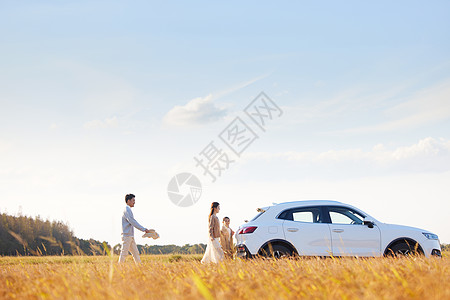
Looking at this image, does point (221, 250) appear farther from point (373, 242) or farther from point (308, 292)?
point (308, 292)

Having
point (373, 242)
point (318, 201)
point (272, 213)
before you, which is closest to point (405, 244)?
point (373, 242)

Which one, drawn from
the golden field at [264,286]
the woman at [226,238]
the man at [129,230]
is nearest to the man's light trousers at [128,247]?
the man at [129,230]

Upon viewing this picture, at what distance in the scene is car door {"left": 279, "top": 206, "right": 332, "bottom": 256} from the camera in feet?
34.8

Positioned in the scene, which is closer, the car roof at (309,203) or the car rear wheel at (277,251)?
the car rear wheel at (277,251)

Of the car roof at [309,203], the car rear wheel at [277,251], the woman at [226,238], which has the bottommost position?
the car rear wheel at [277,251]

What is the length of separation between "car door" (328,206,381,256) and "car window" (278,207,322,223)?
337 mm

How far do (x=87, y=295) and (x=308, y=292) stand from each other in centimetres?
240

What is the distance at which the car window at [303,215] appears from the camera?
10891 mm

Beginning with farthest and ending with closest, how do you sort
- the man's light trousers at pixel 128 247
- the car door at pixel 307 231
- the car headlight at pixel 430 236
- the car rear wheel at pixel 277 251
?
the car headlight at pixel 430 236 → the man's light trousers at pixel 128 247 → the car door at pixel 307 231 → the car rear wheel at pixel 277 251

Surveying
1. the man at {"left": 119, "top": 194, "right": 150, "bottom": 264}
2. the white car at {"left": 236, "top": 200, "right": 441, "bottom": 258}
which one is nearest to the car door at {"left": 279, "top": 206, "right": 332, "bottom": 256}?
the white car at {"left": 236, "top": 200, "right": 441, "bottom": 258}

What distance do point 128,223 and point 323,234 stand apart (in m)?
4.84

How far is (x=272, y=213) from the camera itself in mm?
10898

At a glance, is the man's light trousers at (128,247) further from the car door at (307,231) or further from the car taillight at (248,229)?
the car door at (307,231)

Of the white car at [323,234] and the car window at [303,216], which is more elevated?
the car window at [303,216]
